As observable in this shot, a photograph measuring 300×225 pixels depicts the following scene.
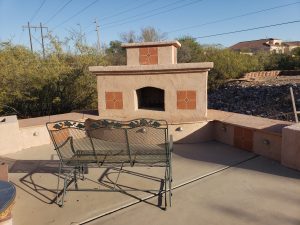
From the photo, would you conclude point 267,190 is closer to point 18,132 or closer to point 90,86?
point 18,132

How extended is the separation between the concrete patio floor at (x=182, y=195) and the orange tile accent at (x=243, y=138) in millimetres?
329

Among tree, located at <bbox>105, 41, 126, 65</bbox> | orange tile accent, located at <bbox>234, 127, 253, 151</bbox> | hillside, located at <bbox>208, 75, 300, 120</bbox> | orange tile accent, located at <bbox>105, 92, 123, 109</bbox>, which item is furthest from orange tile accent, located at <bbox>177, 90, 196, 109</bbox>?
hillside, located at <bbox>208, 75, 300, 120</bbox>

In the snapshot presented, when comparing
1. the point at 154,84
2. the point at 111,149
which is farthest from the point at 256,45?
the point at 111,149

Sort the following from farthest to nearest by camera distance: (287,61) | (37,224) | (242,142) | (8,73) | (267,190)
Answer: (287,61) → (8,73) → (242,142) → (267,190) → (37,224)

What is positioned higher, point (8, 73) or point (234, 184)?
point (8, 73)

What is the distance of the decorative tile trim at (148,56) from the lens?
749 centimetres

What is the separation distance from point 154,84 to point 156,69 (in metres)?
0.40

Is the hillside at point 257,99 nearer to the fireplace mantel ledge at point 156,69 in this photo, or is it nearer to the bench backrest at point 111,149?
the fireplace mantel ledge at point 156,69

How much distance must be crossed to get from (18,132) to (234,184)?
5082 mm

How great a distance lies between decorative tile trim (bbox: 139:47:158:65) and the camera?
749 cm

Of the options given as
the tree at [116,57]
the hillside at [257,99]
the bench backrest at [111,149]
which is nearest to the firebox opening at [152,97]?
the tree at [116,57]

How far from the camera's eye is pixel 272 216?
3.57 m

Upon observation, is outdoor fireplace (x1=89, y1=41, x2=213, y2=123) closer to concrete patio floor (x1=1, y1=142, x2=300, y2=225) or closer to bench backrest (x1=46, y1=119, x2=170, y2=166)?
concrete patio floor (x1=1, y1=142, x2=300, y2=225)

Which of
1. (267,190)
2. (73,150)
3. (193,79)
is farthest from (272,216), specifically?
(193,79)
